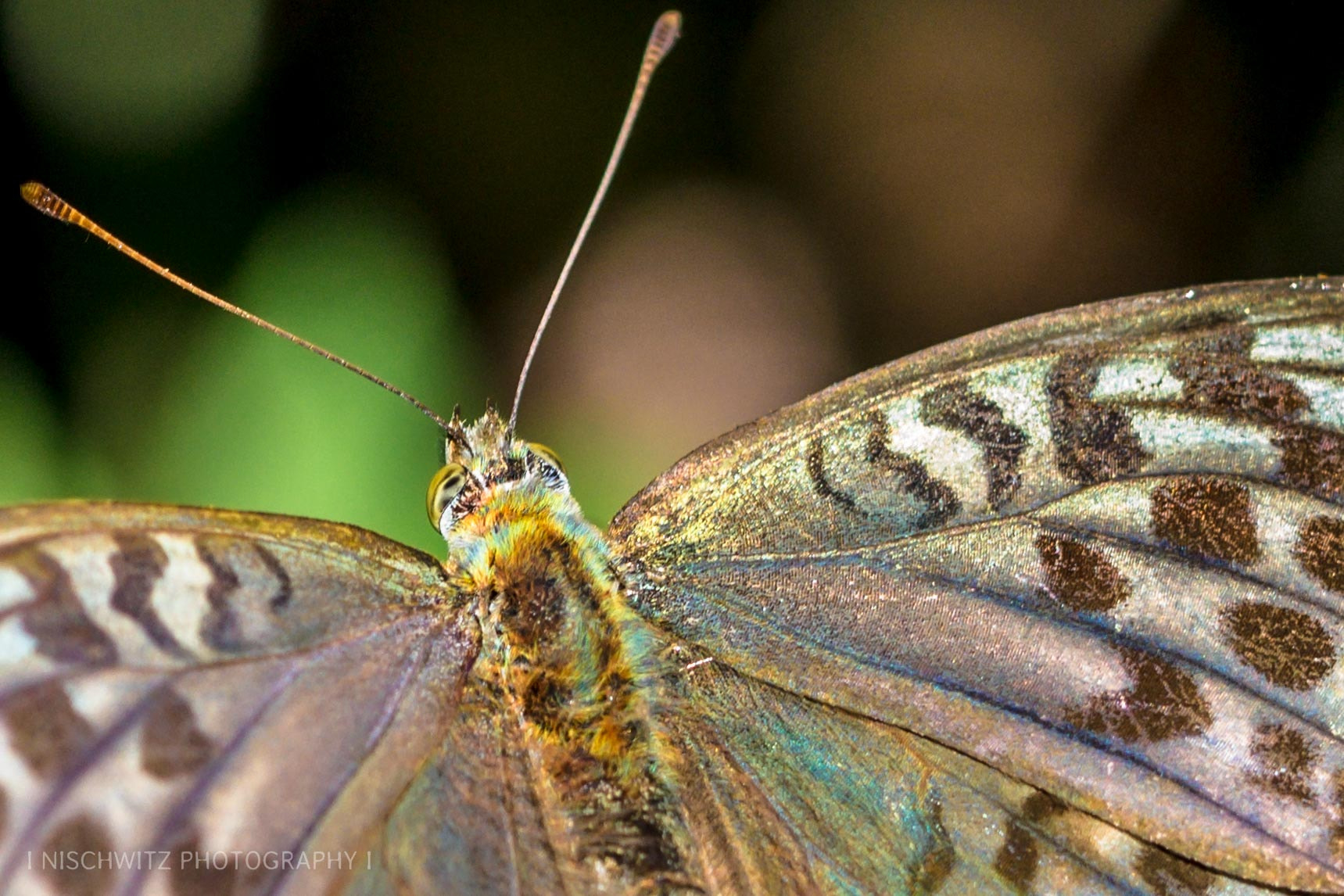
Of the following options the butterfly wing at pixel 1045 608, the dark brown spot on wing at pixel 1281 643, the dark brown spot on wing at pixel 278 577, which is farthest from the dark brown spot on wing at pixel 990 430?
the dark brown spot on wing at pixel 278 577

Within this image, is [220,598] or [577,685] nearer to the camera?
[220,598]

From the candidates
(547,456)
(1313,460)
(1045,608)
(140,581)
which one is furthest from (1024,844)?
(140,581)

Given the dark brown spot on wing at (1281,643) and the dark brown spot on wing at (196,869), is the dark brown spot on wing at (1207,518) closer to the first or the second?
the dark brown spot on wing at (1281,643)

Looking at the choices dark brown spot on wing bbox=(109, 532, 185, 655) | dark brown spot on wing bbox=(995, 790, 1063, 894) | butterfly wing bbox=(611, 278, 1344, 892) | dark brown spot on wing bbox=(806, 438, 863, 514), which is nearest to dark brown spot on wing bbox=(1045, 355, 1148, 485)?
butterfly wing bbox=(611, 278, 1344, 892)

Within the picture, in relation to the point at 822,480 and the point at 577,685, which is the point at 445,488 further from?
the point at 822,480

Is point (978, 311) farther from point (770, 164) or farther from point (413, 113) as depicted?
point (413, 113)
